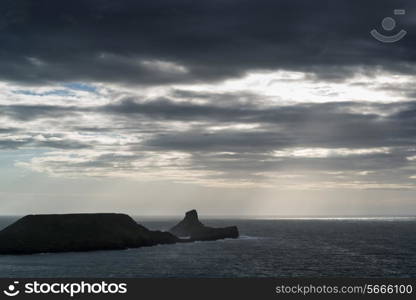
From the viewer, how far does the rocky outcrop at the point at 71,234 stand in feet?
447

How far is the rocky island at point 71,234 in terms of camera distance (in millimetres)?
136250

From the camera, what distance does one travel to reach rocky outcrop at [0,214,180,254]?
447ft

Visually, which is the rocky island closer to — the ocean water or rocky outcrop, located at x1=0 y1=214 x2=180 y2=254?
rocky outcrop, located at x1=0 y1=214 x2=180 y2=254

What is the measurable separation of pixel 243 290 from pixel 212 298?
3.39 metres

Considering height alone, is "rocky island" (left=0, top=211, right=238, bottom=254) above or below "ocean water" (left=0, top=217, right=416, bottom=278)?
above

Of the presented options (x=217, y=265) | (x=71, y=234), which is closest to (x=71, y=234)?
(x=71, y=234)

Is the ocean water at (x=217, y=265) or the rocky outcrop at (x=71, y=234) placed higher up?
the rocky outcrop at (x=71, y=234)

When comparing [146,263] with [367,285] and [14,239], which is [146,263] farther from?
[367,285]

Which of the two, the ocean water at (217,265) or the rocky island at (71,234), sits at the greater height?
the rocky island at (71,234)

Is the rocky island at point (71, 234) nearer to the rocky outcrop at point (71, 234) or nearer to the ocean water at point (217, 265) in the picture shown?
the rocky outcrop at point (71, 234)

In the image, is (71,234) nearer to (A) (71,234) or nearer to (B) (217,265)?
(A) (71,234)

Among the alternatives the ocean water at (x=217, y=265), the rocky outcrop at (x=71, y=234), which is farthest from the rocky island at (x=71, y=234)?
the ocean water at (x=217, y=265)

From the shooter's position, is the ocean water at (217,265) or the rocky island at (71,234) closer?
the ocean water at (217,265)

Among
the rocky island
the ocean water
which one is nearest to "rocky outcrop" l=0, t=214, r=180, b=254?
the rocky island
